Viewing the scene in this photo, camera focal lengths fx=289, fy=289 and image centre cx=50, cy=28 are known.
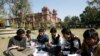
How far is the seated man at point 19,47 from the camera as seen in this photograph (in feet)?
22.1

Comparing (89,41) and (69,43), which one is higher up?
(89,41)

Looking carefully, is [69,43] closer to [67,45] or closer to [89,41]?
[67,45]

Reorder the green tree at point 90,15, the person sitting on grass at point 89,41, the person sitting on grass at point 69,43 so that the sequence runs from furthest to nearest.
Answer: the green tree at point 90,15
the person sitting on grass at point 69,43
the person sitting on grass at point 89,41

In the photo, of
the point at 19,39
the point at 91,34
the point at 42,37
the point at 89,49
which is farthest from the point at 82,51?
the point at 42,37

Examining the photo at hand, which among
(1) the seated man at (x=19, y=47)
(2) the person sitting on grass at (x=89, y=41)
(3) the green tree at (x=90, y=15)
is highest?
(2) the person sitting on grass at (x=89, y=41)

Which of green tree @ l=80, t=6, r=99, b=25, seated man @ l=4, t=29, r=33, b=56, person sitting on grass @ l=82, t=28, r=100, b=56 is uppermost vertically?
person sitting on grass @ l=82, t=28, r=100, b=56

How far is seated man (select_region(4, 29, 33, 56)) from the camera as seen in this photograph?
6727 mm

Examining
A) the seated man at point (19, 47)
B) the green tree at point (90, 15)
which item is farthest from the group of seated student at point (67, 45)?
the green tree at point (90, 15)

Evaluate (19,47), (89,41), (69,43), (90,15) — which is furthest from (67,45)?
(90,15)

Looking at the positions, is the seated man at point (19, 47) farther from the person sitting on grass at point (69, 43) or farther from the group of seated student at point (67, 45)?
the person sitting on grass at point (69, 43)

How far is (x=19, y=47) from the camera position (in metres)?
7.00

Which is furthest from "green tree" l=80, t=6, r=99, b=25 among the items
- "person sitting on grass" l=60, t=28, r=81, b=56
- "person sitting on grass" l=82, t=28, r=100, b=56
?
"person sitting on grass" l=82, t=28, r=100, b=56

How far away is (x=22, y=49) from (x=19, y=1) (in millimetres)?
50437

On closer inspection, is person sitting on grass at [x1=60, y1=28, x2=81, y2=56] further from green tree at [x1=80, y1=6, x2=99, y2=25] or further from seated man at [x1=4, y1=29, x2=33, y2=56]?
green tree at [x1=80, y1=6, x2=99, y2=25]
